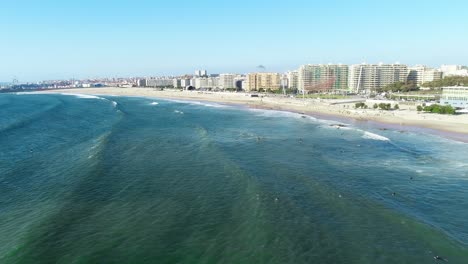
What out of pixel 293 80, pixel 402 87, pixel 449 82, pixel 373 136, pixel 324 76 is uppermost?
pixel 324 76

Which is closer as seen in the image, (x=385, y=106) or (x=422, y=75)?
(x=385, y=106)

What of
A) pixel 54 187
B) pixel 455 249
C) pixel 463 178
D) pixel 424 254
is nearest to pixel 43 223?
pixel 54 187

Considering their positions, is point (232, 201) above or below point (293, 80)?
below

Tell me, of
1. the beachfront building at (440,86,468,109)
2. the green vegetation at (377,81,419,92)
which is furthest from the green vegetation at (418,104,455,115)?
the green vegetation at (377,81,419,92)

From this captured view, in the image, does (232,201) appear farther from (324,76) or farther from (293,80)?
(293,80)

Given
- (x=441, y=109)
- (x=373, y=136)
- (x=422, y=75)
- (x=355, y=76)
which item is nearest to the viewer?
(x=373, y=136)

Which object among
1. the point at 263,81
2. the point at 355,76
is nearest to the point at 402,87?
the point at 355,76
